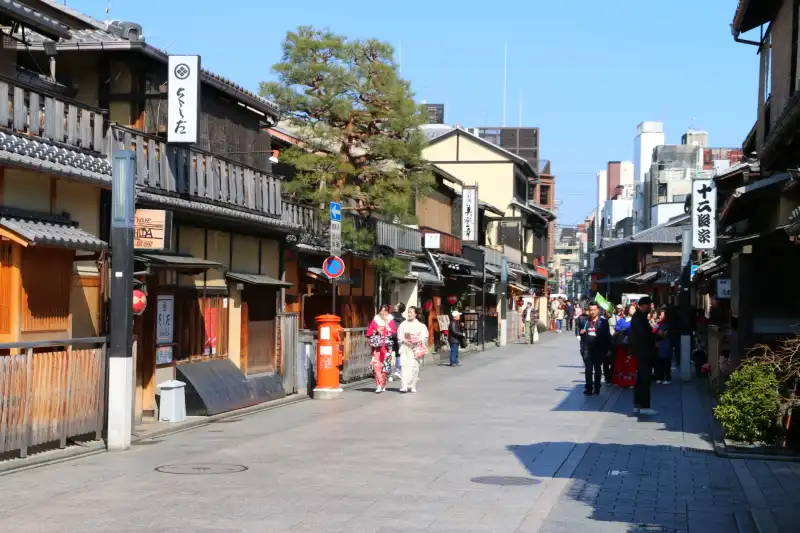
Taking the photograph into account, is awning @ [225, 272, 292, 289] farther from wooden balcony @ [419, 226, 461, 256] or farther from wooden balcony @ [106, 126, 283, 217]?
wooden balcony @ [419, 226, 461, 256]

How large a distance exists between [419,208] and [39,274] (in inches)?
1183

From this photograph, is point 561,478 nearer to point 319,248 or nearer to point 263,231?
point 263,231

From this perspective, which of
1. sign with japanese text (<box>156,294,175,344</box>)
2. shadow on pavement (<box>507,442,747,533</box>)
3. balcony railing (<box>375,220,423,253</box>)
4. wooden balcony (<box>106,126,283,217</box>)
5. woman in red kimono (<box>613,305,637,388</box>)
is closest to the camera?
shadow on pavement (<box>507,442,747,533</box>)

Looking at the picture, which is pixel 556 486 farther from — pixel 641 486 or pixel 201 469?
pixel 201 469

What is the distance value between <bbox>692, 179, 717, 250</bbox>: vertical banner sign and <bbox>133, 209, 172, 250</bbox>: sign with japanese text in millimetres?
16511

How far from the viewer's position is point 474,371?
113 feet

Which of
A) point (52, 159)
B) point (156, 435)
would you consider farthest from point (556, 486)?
point (52, 159)

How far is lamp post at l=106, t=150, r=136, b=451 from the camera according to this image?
15.0 m

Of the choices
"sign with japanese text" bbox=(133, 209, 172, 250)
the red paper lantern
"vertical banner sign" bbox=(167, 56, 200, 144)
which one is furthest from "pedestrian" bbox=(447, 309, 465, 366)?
the red paper lantern

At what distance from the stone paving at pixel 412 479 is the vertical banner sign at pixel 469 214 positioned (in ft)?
104

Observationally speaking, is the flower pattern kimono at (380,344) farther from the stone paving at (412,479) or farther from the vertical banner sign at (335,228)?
the stone paving at (412,479)

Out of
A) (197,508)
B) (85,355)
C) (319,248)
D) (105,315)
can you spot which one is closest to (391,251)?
(319,248)

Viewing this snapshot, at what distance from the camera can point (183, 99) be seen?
20.0 metres

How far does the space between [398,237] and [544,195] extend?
67.3 m
